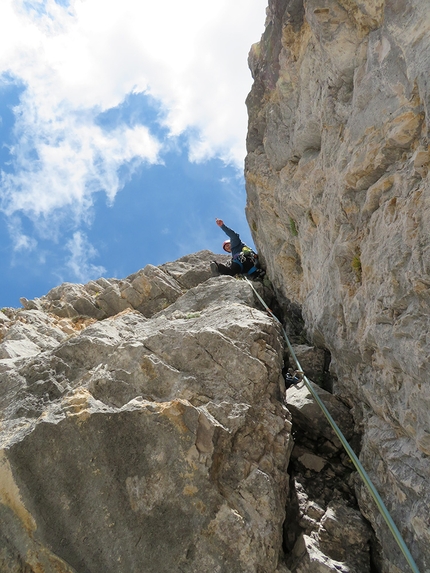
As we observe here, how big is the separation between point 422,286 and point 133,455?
568cm

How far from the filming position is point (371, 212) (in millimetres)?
8445

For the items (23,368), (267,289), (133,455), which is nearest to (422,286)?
(133,455)

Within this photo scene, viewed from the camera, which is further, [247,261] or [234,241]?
[234,241]

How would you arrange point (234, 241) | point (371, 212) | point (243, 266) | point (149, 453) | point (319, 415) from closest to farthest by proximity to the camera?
point (149, 453), point (371, 212), point (319, 415), point (243, 266), point (234, 241)

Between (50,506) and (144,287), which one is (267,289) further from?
(50,506)

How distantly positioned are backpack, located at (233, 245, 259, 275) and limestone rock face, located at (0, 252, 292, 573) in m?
8.63

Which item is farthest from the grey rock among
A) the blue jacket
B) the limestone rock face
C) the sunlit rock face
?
the blue jacket

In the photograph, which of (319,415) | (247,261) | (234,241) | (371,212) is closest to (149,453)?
(319,415)

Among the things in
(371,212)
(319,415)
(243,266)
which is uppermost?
(243,266)

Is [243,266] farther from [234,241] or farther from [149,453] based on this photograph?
[149,453]

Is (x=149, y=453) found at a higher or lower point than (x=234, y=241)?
lower

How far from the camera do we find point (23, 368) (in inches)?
392

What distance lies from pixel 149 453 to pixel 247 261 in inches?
508

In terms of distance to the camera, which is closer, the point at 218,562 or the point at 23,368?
the point at 218,562
